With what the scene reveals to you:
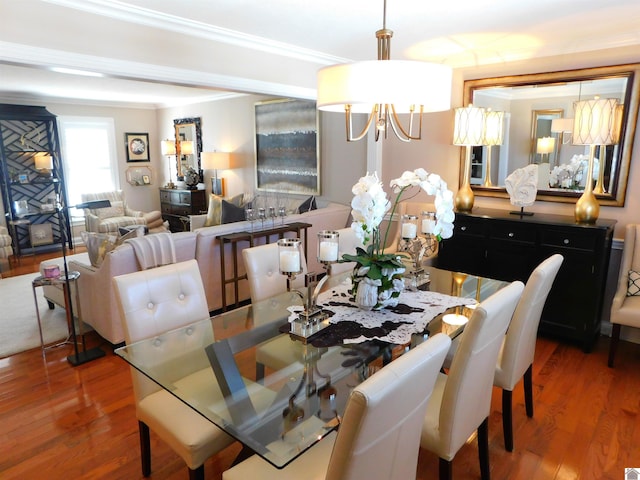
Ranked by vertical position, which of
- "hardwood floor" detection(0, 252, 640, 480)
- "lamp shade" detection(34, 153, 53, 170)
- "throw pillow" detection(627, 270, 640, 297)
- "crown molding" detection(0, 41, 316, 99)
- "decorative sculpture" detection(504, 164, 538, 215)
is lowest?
"hardwood floor" detection(0, 252, 640, 480)

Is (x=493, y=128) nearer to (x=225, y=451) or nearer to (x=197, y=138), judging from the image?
(x=225, y=451)

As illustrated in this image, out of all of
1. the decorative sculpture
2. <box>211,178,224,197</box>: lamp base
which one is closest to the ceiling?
the decorative sculpture

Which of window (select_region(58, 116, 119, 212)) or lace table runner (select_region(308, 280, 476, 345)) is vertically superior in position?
window (select_region(58, 116, 119, 212))

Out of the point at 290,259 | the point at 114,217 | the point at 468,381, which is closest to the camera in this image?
the point at 468,381

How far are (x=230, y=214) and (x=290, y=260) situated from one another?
103 inches

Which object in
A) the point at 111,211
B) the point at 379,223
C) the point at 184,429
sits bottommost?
the point at 184,429

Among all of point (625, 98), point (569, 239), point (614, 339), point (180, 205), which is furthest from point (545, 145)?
point (180, 205)

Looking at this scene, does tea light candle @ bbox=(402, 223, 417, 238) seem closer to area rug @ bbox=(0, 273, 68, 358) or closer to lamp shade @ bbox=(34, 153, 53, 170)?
area rug @ bbox=(0, 273, 68, 358)

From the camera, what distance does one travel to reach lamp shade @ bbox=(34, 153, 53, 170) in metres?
6.39

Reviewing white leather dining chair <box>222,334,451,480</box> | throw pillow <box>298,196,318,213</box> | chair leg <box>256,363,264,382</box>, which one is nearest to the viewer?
white leather dining chair <box>222,334,451,480</box>

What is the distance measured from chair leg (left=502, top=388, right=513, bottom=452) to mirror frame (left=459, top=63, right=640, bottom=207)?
6.98 feet

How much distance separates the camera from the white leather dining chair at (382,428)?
1020 mm

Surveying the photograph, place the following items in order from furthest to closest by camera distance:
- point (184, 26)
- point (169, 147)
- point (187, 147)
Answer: point (169, 147)
point (187, 147)
point (184, 26)

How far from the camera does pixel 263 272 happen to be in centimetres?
252
